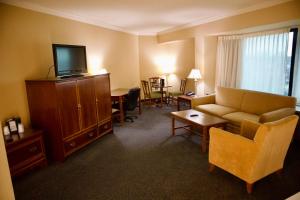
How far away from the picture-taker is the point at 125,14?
417 cm

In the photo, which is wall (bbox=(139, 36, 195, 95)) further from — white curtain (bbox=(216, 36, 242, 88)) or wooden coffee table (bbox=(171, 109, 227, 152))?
wooden coffee table (bbox=(171, 109, 227, 152))

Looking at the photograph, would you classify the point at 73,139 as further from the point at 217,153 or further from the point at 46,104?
the point at 217,153

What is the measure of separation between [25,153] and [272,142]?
3.14 m

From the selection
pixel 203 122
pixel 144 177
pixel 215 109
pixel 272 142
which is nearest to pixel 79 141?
pixel 144 177

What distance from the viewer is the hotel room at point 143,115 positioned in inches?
92.0

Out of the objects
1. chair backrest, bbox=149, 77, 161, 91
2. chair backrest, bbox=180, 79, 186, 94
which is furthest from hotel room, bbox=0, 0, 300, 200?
chair backrest, bbox=149, 77, 161, 91

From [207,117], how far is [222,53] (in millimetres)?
2393

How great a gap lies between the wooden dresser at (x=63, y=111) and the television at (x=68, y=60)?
34cm

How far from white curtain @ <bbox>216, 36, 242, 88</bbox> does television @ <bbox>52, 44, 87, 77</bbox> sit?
3521mm

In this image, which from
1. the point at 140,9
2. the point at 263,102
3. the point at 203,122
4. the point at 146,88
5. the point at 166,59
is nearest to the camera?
the point at 203,122

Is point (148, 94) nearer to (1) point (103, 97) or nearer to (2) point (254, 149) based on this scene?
(1) point (103, 97)

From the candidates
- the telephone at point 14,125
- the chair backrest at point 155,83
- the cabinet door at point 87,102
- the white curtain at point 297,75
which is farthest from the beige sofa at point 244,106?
the telephone at point 14,125

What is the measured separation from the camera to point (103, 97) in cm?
404

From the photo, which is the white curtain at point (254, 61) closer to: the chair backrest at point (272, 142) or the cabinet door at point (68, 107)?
the chair backrest at point (272, 142)
